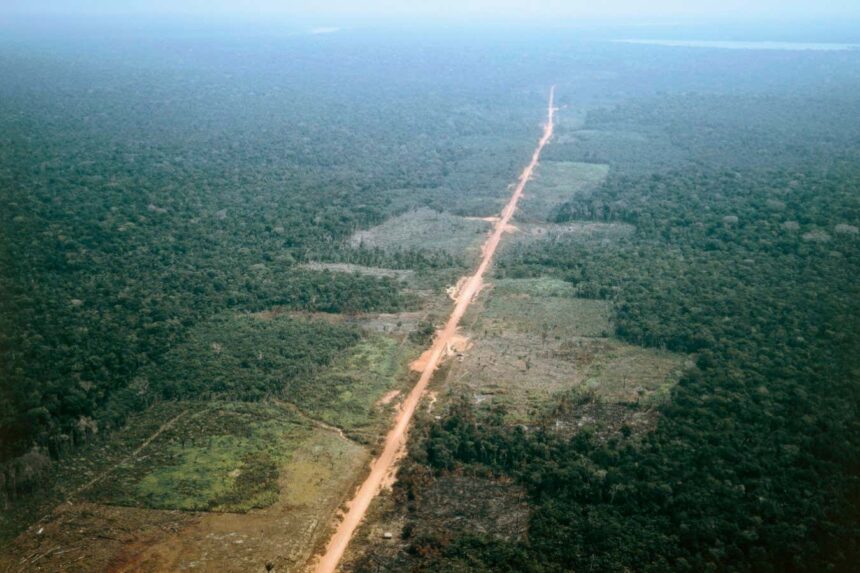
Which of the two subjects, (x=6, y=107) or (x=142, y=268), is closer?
(x=142, y=268)

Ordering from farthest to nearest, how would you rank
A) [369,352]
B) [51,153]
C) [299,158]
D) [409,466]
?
[299,158]
[51,153]
[369,352]
[409,466]

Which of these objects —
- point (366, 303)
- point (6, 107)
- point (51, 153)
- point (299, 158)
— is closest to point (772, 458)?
point (366, 303)

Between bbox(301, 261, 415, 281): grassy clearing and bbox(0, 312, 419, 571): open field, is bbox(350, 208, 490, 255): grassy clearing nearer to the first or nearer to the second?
bbox(301, 261, 415, 281): grassy clearing

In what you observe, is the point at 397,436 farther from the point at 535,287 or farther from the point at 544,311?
the point at 535,287

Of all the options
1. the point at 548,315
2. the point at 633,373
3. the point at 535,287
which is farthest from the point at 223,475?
the point at 535,287

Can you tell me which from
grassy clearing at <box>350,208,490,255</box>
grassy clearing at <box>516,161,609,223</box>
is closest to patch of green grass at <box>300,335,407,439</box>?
grassy clearing at <box>350,208,490,255</box>

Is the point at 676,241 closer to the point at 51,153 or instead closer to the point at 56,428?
the point at 56,428
